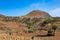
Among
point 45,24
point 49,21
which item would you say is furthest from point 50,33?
point 45,24

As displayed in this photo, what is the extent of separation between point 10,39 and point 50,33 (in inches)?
1221

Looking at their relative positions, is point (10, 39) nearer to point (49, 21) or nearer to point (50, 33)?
point (50, 33)

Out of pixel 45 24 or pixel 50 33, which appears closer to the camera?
pixel 50 33

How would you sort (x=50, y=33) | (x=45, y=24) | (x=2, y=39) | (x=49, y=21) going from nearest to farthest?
(x=2, y=39) < (x=50, y=33) < (x=49, y=21) < (x=45, y=24)

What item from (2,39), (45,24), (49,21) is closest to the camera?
(2,39)

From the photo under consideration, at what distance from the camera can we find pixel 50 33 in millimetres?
53500

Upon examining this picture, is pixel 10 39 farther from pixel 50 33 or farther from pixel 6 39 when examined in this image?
pixel 50 33

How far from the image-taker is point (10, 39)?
77.6 ft

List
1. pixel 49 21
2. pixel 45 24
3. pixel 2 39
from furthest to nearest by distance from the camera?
pixel 45 24
pixel 49 21
pixel 2 39

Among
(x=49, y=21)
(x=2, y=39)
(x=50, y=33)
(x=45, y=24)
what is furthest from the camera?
(x=45, y=24)

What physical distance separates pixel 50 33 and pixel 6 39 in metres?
31.5

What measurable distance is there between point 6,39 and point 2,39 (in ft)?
2.06

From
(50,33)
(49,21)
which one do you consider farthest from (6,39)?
(49,21)

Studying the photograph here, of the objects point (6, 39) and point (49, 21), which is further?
point (49, 21)
